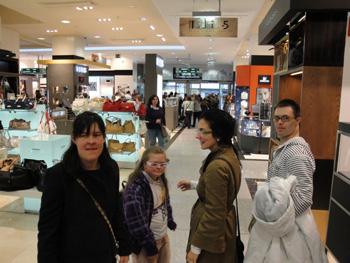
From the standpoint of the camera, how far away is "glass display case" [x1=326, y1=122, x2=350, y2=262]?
2574 millimetres

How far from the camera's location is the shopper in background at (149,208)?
1.94 metres

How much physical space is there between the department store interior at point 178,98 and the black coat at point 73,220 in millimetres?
1183

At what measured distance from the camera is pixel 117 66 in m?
22.7

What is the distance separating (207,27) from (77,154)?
674 cm

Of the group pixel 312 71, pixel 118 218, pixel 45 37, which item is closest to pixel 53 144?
A: pixel 118 218

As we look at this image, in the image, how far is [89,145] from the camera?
4.99ft

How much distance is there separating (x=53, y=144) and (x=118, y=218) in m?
2.66

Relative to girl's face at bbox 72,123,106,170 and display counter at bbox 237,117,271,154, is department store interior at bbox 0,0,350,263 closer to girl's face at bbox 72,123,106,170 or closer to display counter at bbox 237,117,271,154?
display counter at bbox 237,117,271,154

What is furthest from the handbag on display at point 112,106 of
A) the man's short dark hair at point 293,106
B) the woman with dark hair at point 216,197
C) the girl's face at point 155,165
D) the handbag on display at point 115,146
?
the woman with dark hair at point 216,197

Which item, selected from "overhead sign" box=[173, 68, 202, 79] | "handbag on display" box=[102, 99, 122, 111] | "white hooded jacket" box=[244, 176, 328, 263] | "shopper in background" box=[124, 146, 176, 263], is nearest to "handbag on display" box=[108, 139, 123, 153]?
"handbag on display" box=[102, 99, 122, 111]

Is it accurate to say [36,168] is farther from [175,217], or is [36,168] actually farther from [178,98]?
[178,98]

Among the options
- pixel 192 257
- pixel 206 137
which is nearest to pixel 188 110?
pixel 206 137

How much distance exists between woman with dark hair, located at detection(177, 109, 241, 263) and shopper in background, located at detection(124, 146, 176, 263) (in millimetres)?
336

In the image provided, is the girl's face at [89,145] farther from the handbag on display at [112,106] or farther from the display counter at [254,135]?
the display counter at [254,135]
